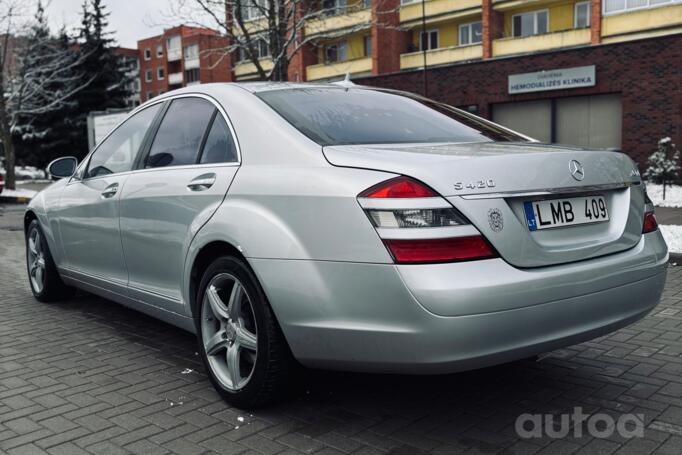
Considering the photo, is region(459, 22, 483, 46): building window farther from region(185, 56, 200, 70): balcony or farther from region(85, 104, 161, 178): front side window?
region(185, 56, 200, 70): balcony

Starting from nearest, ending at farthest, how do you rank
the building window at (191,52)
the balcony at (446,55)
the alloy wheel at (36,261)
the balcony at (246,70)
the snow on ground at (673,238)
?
1. the alloy wheel at (36,261)
2. the snow on ground at (673,238)
3. the balcony at (446,55)
4. the balcony at (246,70)
5. the building window at (191,52)

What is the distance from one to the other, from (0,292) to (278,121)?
4.58 metres

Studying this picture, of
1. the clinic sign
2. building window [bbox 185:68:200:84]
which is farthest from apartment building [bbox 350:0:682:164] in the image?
building window [bbox 185:68:200:84]

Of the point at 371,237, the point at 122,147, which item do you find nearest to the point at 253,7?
the point at 122,147

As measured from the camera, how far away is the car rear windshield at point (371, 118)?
3289mm

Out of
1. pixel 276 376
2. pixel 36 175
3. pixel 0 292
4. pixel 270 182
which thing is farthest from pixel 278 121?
pixel 36 175

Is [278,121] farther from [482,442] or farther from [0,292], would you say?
[0,292]

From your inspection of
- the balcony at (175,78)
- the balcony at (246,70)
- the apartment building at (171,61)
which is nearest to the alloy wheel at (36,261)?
the balcony at (246,70)

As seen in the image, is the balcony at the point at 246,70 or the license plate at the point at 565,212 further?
the balcony at the point at 246,70

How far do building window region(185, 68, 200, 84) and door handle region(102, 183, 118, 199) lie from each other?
6143 centimetres

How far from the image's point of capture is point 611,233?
10.1 feet

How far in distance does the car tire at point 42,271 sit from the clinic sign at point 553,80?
71.6 feet

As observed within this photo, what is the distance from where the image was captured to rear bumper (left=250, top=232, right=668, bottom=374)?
2.55m

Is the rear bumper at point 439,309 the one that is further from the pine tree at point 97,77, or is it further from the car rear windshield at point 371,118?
the pine tree at point 97,77
